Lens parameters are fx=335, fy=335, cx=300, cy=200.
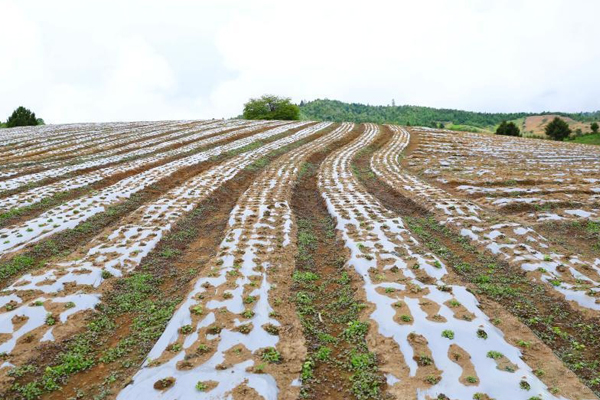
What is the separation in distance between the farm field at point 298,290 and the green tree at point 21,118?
55467mm

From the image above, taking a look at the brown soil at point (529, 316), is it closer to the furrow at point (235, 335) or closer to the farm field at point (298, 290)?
the farm field at point (298, 290)

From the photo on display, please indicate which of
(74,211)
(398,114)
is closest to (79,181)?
(74,211)

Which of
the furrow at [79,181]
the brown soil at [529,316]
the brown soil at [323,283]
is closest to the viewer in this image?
the brown soil at [529,316]

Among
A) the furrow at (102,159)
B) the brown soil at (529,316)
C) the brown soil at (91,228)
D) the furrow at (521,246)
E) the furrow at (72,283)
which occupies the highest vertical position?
the furrow at (102,159)

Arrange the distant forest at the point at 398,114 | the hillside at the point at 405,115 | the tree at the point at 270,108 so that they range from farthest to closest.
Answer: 1. the distant forest at the point at 398,114
2. the hillside at the point at 405,115
3. the tree at the point at 270,108

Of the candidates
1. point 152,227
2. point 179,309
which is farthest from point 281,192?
point 179,309

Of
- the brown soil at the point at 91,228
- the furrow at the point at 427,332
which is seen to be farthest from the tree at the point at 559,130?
the brown soil at the point at 91,228

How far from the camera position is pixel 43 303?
323 inches

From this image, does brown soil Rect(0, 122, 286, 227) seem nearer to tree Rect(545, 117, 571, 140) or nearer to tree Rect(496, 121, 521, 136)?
tree Rect(496, 121, 521, 136)

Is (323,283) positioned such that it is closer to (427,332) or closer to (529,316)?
(427,332)

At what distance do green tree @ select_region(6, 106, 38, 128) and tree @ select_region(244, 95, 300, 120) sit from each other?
47.3m

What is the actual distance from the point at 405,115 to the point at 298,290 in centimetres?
13581

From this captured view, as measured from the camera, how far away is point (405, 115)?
13338cm

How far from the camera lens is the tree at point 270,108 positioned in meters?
91.8
